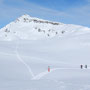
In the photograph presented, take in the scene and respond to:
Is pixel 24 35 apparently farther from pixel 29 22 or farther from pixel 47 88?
pixel 47 88

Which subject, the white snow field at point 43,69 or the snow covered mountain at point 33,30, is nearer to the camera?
the white snow field at point 43,69

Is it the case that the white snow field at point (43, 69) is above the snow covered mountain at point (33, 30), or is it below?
below

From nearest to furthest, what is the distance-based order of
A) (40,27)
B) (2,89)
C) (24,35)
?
(2,89) < (24,35) < (40,27)

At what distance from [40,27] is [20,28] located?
16733mm

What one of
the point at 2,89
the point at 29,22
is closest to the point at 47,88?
the point at 2,89

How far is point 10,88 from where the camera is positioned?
1204 centimetres

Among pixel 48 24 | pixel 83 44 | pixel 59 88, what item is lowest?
pixel 59 88

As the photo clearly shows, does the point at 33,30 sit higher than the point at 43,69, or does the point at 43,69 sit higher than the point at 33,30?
the point at 33,30

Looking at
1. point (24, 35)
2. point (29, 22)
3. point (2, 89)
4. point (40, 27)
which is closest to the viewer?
point (2, 89)

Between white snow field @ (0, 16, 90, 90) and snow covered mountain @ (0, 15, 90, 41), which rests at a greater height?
snow covered mountain @ (0, 15, 90, 41)

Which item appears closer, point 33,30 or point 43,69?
point 43,69

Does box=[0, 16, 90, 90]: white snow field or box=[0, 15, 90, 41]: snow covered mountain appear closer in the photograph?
box=[0, 16, 90, 90]: white snow field

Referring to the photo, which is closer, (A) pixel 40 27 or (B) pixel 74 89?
(B) pixel 74 89

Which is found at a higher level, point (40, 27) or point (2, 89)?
point (40, 27)
